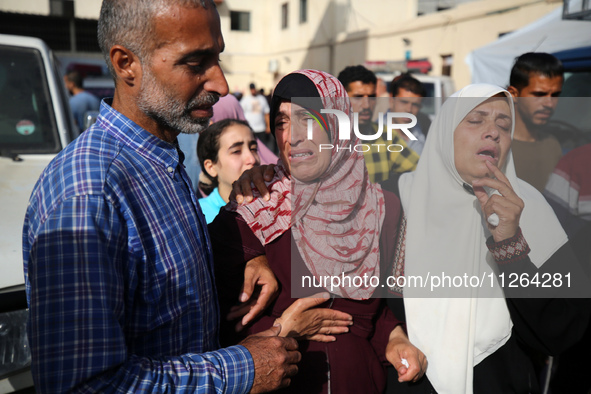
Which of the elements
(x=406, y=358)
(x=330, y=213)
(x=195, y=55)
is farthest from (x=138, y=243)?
(x=406, y=358)

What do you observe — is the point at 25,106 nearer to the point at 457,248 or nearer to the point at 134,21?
the point at 134,21

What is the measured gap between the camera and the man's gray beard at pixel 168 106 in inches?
49.9

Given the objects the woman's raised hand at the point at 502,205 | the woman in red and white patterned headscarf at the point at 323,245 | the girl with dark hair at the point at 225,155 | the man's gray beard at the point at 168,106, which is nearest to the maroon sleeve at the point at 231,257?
the woman in red and white patterned headscarf at the point at 323,245

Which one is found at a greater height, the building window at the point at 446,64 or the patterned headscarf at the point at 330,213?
the building window at the point at 446,64

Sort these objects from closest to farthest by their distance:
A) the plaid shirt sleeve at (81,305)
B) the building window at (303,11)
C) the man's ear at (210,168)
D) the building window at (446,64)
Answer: the plaid shirt sleeve at (81,305)
the man's ear at (210,168)
the building window at (446,64)
the building window at (303,11)

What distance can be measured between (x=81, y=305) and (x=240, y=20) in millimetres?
26277

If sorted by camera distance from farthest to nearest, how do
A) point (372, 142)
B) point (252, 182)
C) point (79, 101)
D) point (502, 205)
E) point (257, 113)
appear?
point (257, 113) → point (79, 101) → point (372, 142) → point (252, 182) → point (502, 205)

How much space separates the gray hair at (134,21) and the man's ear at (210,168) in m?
1.60

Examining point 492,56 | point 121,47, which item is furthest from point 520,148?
point 492,56

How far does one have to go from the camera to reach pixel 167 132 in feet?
4.52

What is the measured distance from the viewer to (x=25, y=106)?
10.4 feet

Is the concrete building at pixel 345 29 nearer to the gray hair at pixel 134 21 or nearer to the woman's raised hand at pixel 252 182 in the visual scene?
the woman's raised hand at pixel 252 182

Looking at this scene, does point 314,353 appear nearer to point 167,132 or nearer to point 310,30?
point 167,132

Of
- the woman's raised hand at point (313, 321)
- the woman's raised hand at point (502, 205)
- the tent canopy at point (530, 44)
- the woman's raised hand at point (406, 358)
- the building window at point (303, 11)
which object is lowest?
the woman's raised hand at point (406, 358)
